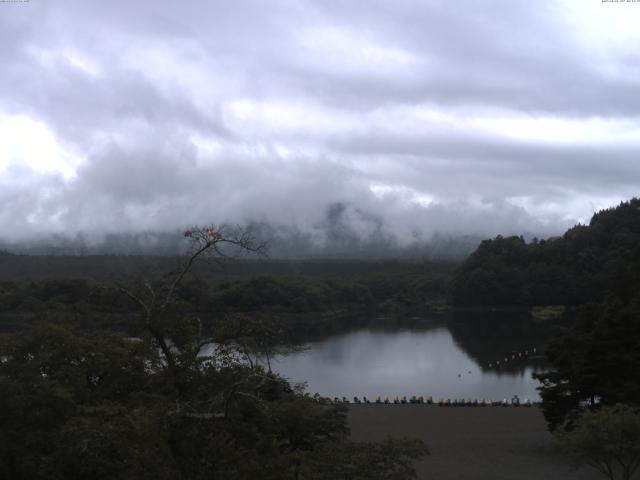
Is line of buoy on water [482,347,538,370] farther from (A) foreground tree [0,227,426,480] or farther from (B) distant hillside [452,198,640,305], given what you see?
(B) distant hillside [452,198,640,305]

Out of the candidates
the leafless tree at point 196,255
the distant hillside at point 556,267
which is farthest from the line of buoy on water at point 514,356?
the leafless tree at point 196,255

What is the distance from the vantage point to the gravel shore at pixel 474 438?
14.2 meters

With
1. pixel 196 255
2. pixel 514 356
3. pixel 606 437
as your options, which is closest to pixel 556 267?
pixel 514 356

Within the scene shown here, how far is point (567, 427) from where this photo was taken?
1419cm

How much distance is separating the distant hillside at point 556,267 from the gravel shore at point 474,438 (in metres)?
43.3

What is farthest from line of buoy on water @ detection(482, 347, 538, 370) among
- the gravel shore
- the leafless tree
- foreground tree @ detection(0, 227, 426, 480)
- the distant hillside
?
the leafless tree

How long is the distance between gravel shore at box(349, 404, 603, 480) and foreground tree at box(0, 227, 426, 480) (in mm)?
4359

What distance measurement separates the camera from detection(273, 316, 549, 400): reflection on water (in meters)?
28.8

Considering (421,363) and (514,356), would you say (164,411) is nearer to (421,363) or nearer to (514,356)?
(421,363)

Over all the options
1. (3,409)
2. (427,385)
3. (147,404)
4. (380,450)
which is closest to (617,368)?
(380,450)

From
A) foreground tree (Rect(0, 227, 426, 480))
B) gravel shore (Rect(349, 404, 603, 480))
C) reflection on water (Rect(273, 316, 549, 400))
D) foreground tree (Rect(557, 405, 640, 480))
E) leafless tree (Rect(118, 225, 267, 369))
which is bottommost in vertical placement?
reflection on water (Rect(273, 316, 549, 400))

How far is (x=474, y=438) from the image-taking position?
17.5 metres

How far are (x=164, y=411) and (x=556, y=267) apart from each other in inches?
2511

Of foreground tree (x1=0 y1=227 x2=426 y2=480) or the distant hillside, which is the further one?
the distant hillside
